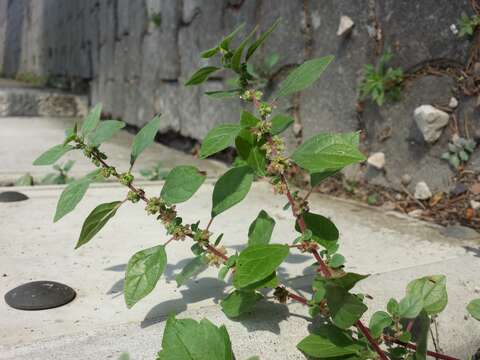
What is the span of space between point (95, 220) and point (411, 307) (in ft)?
1.69

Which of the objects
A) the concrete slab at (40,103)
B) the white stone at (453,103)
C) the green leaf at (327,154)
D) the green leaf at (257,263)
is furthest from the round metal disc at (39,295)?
the concrete slab at (40,103)

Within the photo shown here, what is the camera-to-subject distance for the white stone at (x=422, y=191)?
→ 165 cm

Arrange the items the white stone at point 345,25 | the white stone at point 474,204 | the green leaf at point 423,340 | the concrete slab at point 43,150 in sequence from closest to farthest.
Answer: the green leaf at point 423,340, the white stone at point 474,204, the white stone at point 345,25, the concrete slab at point 43,150

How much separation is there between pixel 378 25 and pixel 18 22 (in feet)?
32.7

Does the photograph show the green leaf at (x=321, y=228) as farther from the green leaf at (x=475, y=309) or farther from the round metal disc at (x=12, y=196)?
the round metal disc at (x=12, y=196)

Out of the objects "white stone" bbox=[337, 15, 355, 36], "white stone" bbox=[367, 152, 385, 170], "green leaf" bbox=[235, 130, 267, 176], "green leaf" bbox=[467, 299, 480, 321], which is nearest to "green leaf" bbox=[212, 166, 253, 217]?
"green leaf" bbox=[235, 130, 267, 176]

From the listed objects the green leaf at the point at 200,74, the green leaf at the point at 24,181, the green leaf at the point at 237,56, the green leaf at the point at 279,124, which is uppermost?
the green leaf at the point at 237,56

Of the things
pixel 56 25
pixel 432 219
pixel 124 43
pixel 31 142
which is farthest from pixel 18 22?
pixel 432 219

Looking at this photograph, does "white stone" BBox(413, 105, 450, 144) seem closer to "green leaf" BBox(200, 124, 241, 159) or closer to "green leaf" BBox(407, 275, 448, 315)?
"green leaf" BBox(407, 275, 448, 315)

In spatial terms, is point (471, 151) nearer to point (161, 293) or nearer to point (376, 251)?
point (376, 251)

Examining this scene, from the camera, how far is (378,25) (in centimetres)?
179

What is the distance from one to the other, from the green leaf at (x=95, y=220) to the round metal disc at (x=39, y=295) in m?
0.25

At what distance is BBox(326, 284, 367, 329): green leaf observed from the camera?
64cm

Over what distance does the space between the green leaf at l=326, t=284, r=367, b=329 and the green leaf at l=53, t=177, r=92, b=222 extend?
40 centimetres
